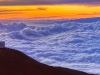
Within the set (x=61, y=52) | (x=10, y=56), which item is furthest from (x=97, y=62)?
(x=10, y=56)

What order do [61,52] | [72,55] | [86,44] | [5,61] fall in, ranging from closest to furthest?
[5,61], [72,55], [61,52], [86,44]

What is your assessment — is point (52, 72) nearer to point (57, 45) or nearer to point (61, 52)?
point (61, 52)

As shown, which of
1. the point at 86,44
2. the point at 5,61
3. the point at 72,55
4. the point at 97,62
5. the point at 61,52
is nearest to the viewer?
the point at 5,61

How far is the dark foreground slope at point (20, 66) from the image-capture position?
32969 mm

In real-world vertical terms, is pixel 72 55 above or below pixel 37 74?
above

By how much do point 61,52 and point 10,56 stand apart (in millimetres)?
137659

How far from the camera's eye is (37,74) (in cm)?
3266

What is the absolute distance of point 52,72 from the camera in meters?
33.9

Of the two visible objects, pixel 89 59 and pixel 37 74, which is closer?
pixel 37 74

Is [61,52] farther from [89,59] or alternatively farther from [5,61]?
[5,61]

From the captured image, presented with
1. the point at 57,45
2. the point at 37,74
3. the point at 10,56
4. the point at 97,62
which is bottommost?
the point at 37,74

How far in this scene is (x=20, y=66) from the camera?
34.8m

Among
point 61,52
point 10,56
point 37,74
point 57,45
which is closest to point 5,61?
point 10,56

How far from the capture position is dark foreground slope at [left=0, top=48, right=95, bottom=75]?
108ft
